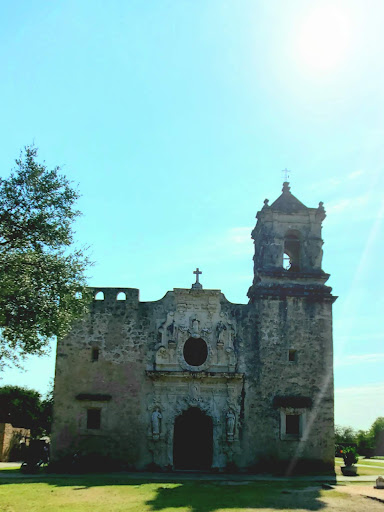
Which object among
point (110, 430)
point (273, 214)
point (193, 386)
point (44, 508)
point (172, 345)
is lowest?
point (44, 508)

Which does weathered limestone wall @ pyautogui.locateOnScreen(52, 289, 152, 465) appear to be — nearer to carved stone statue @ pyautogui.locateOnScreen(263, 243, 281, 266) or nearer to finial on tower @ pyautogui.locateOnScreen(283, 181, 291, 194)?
carved stone statue @ pyautogui.locateOnScreen(263, 243, 281, 266)

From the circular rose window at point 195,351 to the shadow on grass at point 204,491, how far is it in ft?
15.8

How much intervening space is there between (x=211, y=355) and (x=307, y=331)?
13.7ft

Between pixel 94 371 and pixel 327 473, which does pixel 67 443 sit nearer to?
pixel 94 371

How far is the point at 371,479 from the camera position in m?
20.5

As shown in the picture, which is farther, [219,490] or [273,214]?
[273,214]

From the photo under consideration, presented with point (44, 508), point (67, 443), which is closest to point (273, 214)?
point (67, 443)

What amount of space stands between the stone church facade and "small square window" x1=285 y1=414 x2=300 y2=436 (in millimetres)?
40

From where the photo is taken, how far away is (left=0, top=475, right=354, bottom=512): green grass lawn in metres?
13.3

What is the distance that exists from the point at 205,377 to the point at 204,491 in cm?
652

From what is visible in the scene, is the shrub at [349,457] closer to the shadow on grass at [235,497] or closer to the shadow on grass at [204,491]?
the shadow on grass at [204,491]

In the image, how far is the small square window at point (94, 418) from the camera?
875 inches

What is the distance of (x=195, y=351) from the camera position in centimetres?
2323

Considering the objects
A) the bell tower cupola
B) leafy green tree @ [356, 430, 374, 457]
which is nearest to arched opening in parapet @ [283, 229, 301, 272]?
the bell tower cupola
